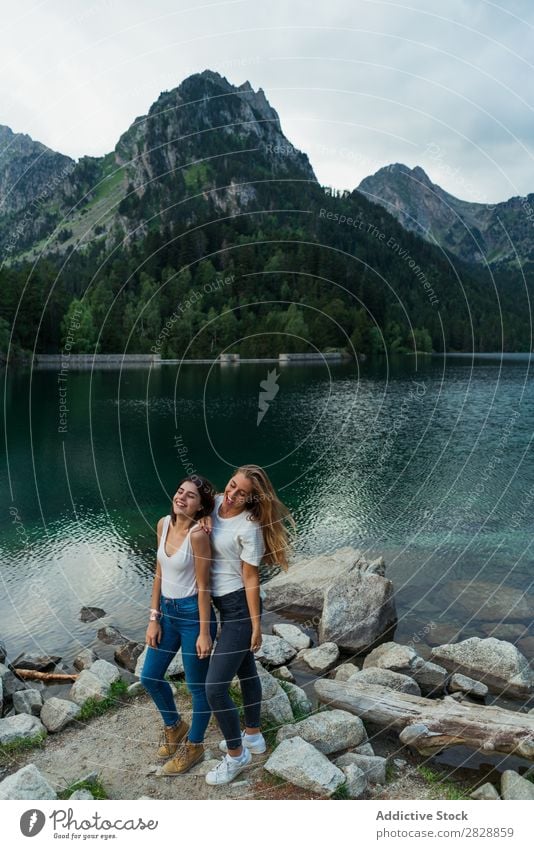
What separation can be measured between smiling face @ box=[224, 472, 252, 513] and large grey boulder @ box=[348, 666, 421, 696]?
4.45m

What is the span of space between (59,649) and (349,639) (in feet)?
17.3

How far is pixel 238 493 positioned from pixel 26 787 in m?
2.88

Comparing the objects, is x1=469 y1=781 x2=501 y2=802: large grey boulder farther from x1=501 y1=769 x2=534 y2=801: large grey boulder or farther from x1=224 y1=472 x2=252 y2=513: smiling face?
x1=224 y1=472 x2=252 y2=513: smiling face

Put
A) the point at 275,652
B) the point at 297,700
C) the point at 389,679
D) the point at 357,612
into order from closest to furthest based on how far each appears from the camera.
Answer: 1. the point at 297,700
2. the point at 389,679
3. the point at 275,652
4. the point at 357,612

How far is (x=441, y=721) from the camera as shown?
700cm

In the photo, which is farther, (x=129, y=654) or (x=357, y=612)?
(x=357, y=612)

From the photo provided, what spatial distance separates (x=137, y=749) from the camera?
233 inches

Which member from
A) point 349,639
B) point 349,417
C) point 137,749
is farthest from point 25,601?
point 349,417

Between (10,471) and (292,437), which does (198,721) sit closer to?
(10,471)

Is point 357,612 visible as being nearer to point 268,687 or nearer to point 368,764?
point 268,687

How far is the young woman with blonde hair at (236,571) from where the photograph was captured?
500 centimetres

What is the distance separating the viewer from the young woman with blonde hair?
5.00 metres

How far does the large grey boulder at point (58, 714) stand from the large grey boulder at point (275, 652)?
3.27 m

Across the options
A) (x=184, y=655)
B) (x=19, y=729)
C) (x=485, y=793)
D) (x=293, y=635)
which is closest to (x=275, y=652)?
(x=293, y=635)
